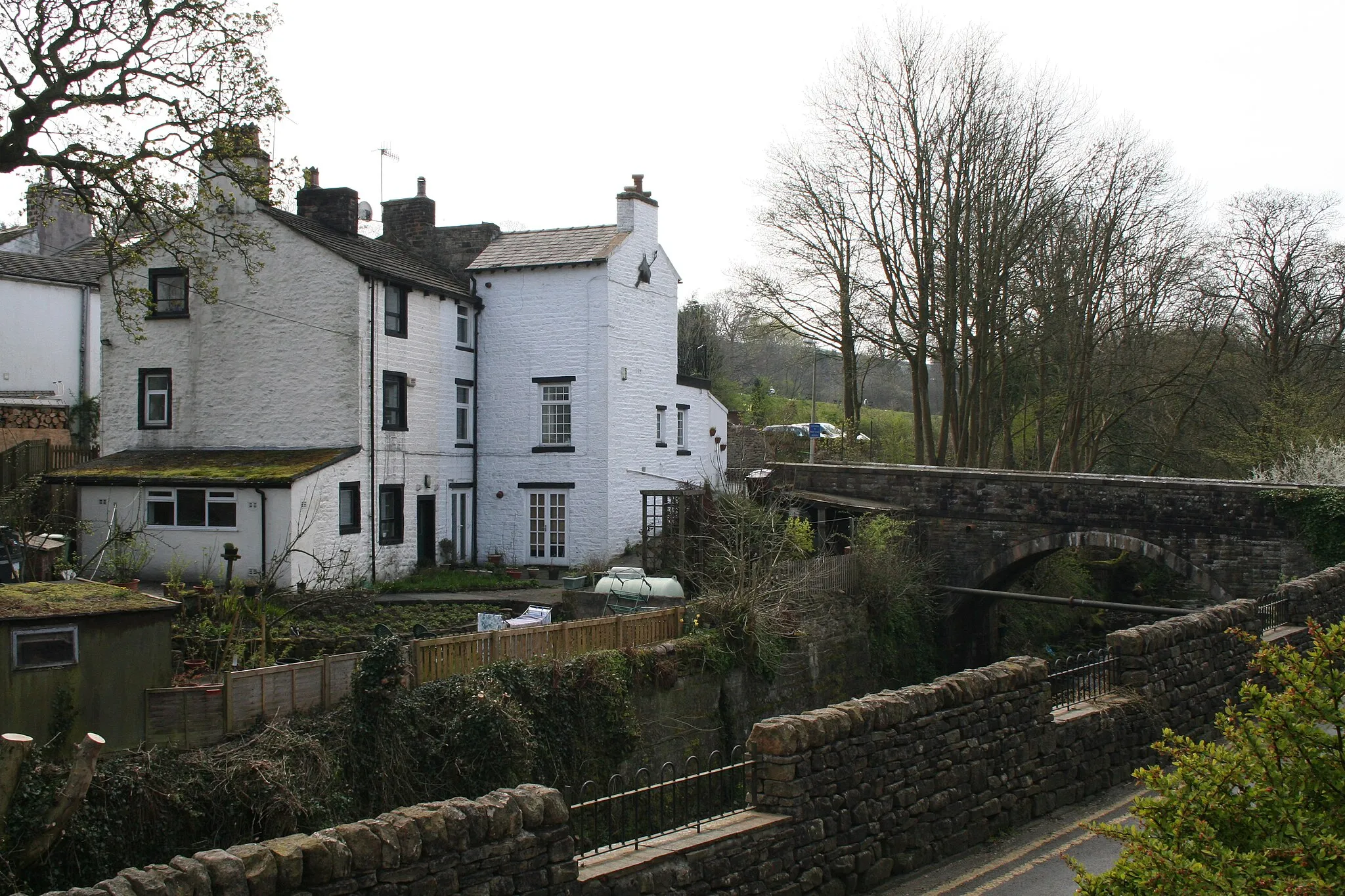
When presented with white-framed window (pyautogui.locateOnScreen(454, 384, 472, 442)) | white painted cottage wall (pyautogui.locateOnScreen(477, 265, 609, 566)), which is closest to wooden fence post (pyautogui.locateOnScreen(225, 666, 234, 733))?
white painted cottage wall (pyautogui.locateOnScreen(477, 265, 609, 566))

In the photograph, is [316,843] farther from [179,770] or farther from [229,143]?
[229,143]

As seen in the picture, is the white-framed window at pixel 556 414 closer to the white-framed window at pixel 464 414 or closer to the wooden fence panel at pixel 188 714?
the white-framed window at pixel 464 414

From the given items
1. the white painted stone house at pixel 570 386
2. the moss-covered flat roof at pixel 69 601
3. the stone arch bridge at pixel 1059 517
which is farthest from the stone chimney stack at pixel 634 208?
the moss-covered flat roof at pixel 69 601

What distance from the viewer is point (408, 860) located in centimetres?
686

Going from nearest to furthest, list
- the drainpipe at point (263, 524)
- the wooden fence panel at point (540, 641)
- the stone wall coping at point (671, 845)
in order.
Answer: the stone wall coping at point (671, 845) < the wooden fence panel at point (540, 641) < the drainpipe at point (263, 524)

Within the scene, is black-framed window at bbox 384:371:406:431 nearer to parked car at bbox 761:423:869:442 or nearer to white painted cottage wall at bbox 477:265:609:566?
white painted cottage wall at bbox 477:265:609:566

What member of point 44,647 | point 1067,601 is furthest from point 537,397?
point 44,647

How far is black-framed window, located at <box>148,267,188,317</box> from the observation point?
27.3m

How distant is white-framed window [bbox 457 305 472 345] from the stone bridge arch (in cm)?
1460

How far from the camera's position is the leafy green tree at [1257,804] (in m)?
4.66

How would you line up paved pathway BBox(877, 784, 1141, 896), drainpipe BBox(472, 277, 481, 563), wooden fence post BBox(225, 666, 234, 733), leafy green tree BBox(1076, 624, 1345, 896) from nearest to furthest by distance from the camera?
leafy green tree BBox(1076, 624, 1345, 896), paved pathway BBox(877, 784, 1141, 896), wooden fence post BBox(225, 666, 234, 733), drainpipe BBox(472, 277, 481, 563)

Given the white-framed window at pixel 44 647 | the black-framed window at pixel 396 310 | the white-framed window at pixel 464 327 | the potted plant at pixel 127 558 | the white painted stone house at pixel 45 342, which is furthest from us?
the white painted stone house at pixel 45 342

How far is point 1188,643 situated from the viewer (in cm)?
1371

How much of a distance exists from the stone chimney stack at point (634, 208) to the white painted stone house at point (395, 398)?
0.19ft
